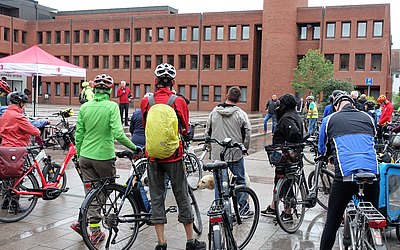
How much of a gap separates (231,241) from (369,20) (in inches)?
1690

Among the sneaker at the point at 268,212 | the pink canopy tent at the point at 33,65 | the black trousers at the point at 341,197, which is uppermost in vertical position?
the pink canopy tent at the point at 33,65

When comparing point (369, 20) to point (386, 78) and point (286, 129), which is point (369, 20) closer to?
point (386, 78)

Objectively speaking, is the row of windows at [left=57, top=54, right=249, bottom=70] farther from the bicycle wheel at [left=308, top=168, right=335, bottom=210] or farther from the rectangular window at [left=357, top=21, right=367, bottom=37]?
the bicycle wheel at [left=308, top=168, right=335, bottom=210]

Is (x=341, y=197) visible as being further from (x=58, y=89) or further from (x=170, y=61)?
(x=58, y=89)

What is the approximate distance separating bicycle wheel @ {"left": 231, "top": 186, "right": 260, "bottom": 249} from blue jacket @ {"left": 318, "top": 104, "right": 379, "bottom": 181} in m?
1.31

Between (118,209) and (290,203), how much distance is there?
2.51 meters

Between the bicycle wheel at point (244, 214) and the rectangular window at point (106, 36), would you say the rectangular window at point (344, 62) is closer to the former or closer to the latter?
the rectangular window at point (106, 36)

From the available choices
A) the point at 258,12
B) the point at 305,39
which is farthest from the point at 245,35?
the point at 305,39

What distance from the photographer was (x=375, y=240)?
156 inches

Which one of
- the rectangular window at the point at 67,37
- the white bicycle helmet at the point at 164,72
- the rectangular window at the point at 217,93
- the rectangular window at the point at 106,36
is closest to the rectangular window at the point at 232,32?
the rectangular window at the point at 217,93

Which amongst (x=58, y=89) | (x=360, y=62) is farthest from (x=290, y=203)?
(x=58, y=89)

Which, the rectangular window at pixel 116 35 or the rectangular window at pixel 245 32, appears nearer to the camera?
the rectangular window at pixel 245 32

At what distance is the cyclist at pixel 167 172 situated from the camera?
4775 millimetres

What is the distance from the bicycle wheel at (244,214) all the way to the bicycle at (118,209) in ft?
3.32
